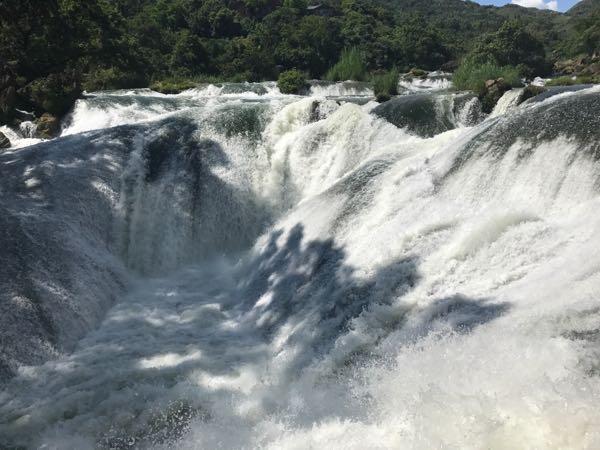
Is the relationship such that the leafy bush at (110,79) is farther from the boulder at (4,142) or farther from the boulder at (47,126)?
the boulder at (4,142)

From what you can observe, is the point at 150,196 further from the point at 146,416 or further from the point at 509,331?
the point at 509,331

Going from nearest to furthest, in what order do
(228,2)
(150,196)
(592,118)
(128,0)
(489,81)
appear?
(592,118) < (150,196) < (489,81) < (128,0) < (228,2)

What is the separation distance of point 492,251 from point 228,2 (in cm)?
6603

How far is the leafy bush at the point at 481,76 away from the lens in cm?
1200

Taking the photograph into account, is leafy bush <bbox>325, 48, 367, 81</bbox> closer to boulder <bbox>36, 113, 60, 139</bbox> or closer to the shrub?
the shrub

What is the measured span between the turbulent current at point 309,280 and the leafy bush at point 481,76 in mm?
1024

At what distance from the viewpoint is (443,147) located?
8422 millimetres

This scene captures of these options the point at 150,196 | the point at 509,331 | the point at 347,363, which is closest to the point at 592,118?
the point at 509,331

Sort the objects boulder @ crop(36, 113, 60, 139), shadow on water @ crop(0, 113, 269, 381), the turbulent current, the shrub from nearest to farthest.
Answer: the turbulent current < shadow on water @ crop(0, 113, 269, 381) < boulder @ crop(36, 113, 60, 139) < the shrub

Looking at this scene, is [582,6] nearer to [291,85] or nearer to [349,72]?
[349,72]

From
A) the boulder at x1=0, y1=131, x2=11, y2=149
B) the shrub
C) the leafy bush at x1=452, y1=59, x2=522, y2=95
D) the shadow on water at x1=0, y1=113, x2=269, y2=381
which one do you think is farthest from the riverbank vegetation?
Answer: the leafy bush at x1=452, y1=59, x2=522, y2=95

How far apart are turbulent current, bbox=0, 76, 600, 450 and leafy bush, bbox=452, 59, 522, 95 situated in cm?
102

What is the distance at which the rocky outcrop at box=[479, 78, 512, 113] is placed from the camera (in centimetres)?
1143

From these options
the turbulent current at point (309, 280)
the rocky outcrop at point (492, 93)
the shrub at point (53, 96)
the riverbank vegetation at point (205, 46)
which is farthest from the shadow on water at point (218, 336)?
the shrub at point (53, 96)
